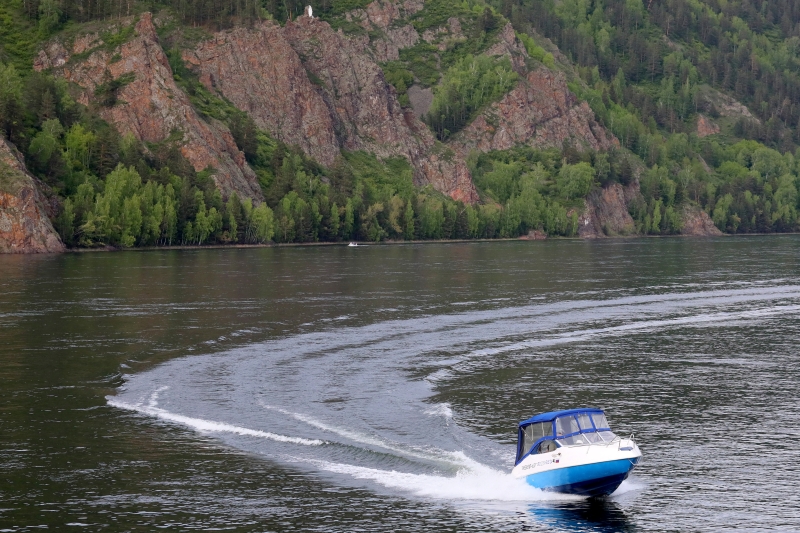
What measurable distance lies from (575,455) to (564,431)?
5.74 ft

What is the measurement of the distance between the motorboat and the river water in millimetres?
810

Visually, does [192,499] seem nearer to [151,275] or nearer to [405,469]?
[405,469]

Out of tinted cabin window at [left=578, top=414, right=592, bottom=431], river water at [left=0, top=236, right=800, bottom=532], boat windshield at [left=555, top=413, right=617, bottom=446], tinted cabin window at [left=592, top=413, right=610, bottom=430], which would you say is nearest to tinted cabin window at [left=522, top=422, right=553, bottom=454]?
boat windshield at [left=555, top=413, right=617, bottom=446]

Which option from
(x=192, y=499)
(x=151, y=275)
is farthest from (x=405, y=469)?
(x=151, y=275)

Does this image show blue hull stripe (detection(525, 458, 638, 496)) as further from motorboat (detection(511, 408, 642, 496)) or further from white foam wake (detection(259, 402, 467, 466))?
white foam wake (detection(259, 402, 467, 466))

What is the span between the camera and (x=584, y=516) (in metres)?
43.9

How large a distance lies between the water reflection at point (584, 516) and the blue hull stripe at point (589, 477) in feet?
2.00

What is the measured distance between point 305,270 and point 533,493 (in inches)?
5075

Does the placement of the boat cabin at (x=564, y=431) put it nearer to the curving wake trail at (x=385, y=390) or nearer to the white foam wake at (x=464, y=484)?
the white foam wake at (x=464, y=484)

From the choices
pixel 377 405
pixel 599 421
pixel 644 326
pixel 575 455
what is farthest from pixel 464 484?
pixel 644 326

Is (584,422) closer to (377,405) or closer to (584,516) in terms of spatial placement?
(584,516)

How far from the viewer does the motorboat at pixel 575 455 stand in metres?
45.4

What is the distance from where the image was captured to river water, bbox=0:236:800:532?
43.8 meters

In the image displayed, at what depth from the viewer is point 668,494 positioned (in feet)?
149
